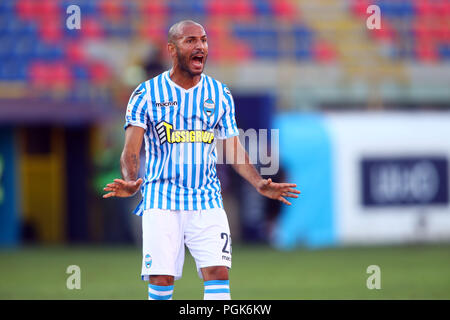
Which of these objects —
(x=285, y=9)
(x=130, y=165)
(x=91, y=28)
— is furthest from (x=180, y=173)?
(x=285, y=9)

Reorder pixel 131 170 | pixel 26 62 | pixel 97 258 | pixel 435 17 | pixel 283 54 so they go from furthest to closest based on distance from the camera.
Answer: pixel 435 17, pixel 283 54, pixel 26 62, pixel 97 258, pixel 131 170

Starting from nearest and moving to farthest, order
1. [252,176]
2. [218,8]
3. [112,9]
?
[252,176] → [112,9] → [218,8]

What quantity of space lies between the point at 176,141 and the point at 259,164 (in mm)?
7059

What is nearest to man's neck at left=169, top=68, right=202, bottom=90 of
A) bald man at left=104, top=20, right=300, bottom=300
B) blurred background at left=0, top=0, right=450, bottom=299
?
bald man at left=104, top=20, right=300, bottom=300

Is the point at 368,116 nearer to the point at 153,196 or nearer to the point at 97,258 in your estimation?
the point at 97,258

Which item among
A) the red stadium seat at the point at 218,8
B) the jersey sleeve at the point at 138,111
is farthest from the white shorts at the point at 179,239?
the red stadium seat at the point at 218,8

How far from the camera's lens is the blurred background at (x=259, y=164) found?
11492mm

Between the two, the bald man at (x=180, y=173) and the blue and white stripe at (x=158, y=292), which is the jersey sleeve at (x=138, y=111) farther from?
the blue and white stripe at (x=158, y=292)

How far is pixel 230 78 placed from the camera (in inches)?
616

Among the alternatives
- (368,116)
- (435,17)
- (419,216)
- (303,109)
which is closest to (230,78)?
(303,109)

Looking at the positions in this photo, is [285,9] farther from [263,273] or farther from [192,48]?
[192,48]

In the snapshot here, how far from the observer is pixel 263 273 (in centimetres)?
1006

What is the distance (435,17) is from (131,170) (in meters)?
15.4

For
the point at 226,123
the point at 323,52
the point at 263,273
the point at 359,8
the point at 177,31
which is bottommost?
the point at 263,273
